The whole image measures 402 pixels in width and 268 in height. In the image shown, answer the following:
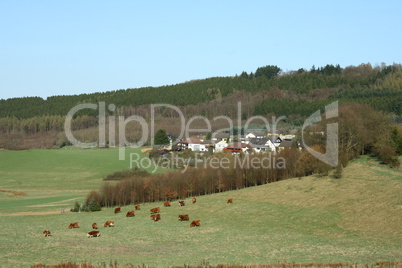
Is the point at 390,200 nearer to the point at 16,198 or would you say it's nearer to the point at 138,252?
the point at 138,252

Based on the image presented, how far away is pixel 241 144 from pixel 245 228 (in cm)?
7701

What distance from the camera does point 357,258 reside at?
93.9 ft

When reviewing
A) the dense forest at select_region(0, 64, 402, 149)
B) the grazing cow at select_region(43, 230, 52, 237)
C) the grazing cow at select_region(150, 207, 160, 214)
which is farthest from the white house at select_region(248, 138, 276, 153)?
the grazing cow at select_region(43, 230, 52, 237)

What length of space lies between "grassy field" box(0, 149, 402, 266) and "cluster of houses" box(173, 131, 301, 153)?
148 feet

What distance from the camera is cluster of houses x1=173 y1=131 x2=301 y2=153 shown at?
112m

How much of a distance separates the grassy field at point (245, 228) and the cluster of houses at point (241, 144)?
45.0 metres

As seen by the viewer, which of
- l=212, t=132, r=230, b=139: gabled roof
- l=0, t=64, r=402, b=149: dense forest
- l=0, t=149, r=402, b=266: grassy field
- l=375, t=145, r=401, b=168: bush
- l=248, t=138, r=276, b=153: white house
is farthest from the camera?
l=0, t=64, r=402, b=149: dense forest

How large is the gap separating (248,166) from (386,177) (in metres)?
21.7

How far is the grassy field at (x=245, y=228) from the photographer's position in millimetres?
30844

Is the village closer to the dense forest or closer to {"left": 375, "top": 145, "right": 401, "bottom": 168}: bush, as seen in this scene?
the dense forest

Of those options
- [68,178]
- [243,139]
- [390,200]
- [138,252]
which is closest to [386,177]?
[390,200]

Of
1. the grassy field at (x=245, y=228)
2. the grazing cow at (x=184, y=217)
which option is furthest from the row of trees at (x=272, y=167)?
the grazing cow at (x=184, y=217)

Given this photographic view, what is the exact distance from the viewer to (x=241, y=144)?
11856 cm

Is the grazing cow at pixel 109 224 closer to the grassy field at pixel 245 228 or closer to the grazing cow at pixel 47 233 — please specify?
the grassy field at pixel 245 228
